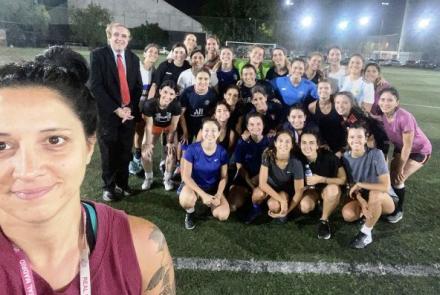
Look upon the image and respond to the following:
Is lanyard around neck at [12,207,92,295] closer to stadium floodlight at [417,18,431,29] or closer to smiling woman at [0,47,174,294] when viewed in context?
smiling woman at [0,47,174,294]

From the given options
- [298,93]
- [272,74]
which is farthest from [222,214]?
[272,74]

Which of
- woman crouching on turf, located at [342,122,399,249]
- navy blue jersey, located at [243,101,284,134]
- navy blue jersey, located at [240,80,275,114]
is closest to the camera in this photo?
woman crouching on turf, located at [342,122,399,249]

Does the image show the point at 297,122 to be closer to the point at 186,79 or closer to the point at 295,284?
the point at 186,79

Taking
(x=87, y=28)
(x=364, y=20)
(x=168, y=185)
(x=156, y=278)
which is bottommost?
(x=168, y=185)

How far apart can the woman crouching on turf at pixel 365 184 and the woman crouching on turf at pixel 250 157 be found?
1016 millimetres

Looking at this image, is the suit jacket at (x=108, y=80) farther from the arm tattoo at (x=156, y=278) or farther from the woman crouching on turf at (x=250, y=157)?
the arm tattoo at (x=156, y=278)

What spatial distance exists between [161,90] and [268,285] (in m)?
2.96

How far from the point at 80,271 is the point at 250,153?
3.43 m

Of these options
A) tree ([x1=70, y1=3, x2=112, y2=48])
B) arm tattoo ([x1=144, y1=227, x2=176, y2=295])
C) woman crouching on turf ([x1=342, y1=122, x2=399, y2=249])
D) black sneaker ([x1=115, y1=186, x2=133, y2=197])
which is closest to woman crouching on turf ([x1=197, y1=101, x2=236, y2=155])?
black sneaker ([x1=115, y1=186, x2=133, y2=197])

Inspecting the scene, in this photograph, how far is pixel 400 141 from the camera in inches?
169

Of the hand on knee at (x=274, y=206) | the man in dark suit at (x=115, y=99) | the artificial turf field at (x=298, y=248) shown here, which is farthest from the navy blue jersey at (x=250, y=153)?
the man in dark suit at (x=115, y=99)

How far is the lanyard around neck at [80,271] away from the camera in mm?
1044

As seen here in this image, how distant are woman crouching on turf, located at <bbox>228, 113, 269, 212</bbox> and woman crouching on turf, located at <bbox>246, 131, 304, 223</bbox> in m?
0.26

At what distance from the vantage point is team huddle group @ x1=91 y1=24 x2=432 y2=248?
390 centimetres
